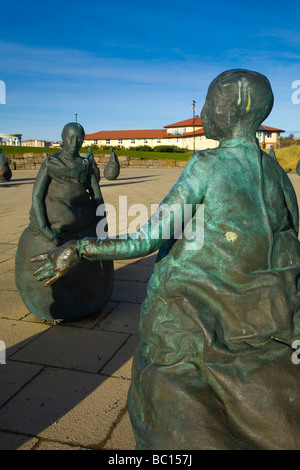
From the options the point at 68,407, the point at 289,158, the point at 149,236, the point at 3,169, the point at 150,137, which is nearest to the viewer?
the point at 149,236

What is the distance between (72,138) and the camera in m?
3.80

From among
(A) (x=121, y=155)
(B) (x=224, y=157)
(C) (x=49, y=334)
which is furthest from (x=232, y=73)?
(A) (x=121, y=155)

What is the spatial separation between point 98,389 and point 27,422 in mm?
554

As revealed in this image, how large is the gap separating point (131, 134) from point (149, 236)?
73.7m

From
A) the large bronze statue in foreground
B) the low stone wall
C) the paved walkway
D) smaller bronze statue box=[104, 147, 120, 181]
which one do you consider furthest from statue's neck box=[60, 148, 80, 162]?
the low stone wall

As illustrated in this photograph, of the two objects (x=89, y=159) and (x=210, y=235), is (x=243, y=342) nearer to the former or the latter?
(x=210, y=235)

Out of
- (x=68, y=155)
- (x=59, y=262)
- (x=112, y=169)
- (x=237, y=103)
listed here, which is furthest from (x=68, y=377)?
(x=112, y=169)

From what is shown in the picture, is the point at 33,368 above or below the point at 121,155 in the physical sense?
below

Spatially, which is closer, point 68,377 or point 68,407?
point 68,407
